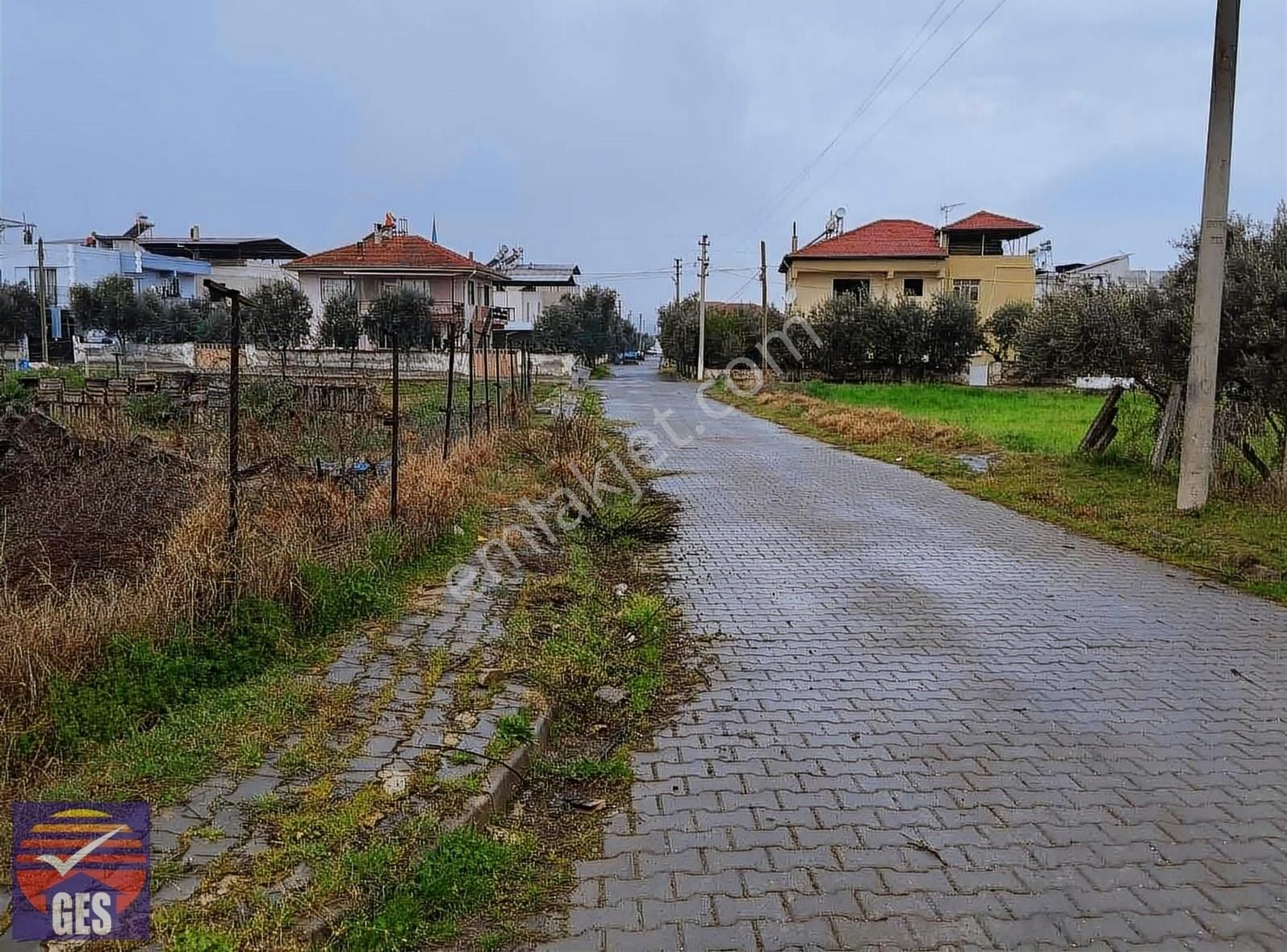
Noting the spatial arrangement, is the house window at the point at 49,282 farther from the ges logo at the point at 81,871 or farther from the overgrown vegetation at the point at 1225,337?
the ges logo at the point at 81,871

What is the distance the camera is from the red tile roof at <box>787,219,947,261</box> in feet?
153

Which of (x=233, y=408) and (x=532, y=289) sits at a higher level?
(x=532, y=289)

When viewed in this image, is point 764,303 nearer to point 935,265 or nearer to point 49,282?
point 935,265

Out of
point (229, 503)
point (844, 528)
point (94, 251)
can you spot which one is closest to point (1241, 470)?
point (844, 528)

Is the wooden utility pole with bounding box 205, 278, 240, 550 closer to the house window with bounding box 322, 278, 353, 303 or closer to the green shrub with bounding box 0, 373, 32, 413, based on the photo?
the green shrub with bounding box 0, 373, 32, 413

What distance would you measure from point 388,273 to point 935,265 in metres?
26.2

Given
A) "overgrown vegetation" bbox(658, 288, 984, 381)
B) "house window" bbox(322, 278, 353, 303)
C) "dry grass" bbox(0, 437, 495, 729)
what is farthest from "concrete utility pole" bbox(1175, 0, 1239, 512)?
"house window" bbox(322, 278, 353, 303)

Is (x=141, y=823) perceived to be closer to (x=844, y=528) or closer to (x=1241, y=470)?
(x=844, y=528)

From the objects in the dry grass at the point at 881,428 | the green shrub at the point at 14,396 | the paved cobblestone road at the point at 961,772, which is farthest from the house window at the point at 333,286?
the paved cobblestone road at the point at 961,772

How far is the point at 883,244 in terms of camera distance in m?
47.3

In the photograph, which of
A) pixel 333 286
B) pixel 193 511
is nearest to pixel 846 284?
pixel 333 286

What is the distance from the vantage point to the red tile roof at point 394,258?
1748 inches

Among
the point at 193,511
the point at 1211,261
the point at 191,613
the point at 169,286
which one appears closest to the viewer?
the point at 191,613

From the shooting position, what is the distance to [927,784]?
4.07m
